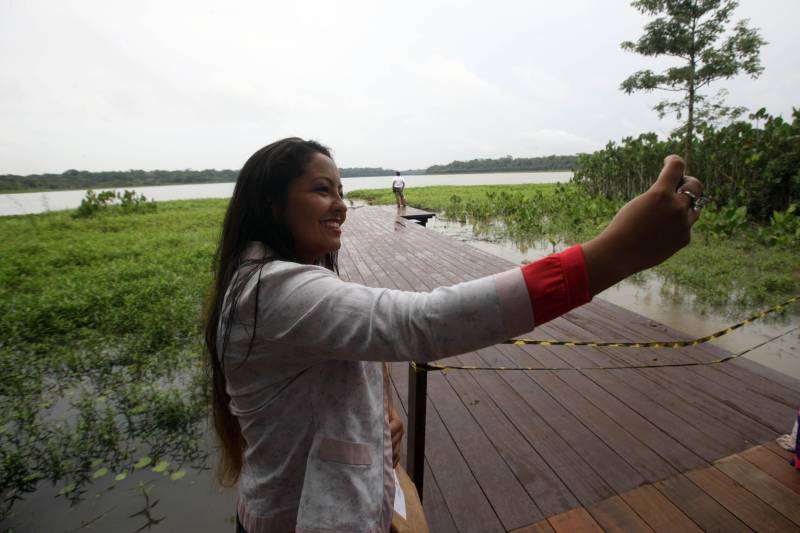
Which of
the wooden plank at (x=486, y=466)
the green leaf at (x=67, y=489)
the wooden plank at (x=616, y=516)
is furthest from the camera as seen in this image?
the green leaf at (x=67, y=489)

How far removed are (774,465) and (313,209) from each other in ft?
8.26

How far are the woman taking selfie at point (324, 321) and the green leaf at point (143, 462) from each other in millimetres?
1768

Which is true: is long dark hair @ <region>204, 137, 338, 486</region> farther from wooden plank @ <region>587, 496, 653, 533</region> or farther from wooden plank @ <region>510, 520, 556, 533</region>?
wooden plank @ <region>587, 496, 653, 533</region>

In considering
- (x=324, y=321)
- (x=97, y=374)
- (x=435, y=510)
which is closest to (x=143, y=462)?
(x=97, y=374)

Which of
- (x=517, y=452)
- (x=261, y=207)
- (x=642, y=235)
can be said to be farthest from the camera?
(x=517, y=452)

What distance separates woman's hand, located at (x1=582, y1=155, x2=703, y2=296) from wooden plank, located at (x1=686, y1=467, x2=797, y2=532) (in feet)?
6.00

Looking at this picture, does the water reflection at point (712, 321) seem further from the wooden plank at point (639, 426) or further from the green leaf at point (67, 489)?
the green leaf at point (67, 489)

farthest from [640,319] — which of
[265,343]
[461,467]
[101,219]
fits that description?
[101,219]

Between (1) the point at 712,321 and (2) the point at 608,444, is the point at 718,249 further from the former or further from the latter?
(2) the point at 608,444

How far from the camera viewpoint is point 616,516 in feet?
5.51

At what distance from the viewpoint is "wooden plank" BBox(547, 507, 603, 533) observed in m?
1.63

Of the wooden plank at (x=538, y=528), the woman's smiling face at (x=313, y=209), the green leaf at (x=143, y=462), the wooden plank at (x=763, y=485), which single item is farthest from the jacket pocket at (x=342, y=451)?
the green leaf at (x=143, y=462)

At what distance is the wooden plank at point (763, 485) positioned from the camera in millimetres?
1666

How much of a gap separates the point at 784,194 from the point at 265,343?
1249 cm
